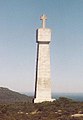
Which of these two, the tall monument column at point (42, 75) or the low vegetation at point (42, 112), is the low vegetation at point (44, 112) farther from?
the tall monument column at point (42, 75)

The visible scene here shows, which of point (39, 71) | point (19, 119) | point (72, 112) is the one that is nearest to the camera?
point (19, 119)

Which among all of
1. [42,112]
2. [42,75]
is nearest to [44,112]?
[42,112]

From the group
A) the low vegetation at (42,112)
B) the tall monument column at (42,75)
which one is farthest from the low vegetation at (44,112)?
the tall monument column at (42,75)

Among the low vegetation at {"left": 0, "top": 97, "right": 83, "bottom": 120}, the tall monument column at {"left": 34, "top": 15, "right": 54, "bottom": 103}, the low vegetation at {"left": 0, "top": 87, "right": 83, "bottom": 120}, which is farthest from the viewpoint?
the tall monument column at {"left": 34, "top": 15, "right": 54, "bottom": 103}

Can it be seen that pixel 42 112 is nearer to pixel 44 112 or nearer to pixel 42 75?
pixel 44 112

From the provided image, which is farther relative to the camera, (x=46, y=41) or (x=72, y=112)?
(x=46, y=41)

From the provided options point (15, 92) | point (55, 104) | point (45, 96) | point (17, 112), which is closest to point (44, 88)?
point (45, 96)

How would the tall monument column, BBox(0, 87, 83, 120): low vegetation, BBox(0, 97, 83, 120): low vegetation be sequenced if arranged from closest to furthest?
BBox(0, 87, 83, 120): low vegetation
BBox(0, 97, 83, 120): low vegetation
the tall monument column

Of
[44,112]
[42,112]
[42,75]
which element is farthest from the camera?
[42,75]

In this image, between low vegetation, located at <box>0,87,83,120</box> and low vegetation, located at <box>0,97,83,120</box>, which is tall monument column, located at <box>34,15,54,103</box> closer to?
low vegetation, located at <box>0,87,83,120</box>

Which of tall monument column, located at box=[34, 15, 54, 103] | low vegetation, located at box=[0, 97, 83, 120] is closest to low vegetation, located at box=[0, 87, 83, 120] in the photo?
low vegetation, located at box=[0, 97, 83, 120]

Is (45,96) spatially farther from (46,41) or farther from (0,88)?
(0,88)

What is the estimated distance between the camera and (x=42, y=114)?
97.1 feet

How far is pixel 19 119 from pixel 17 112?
4.27 metres
